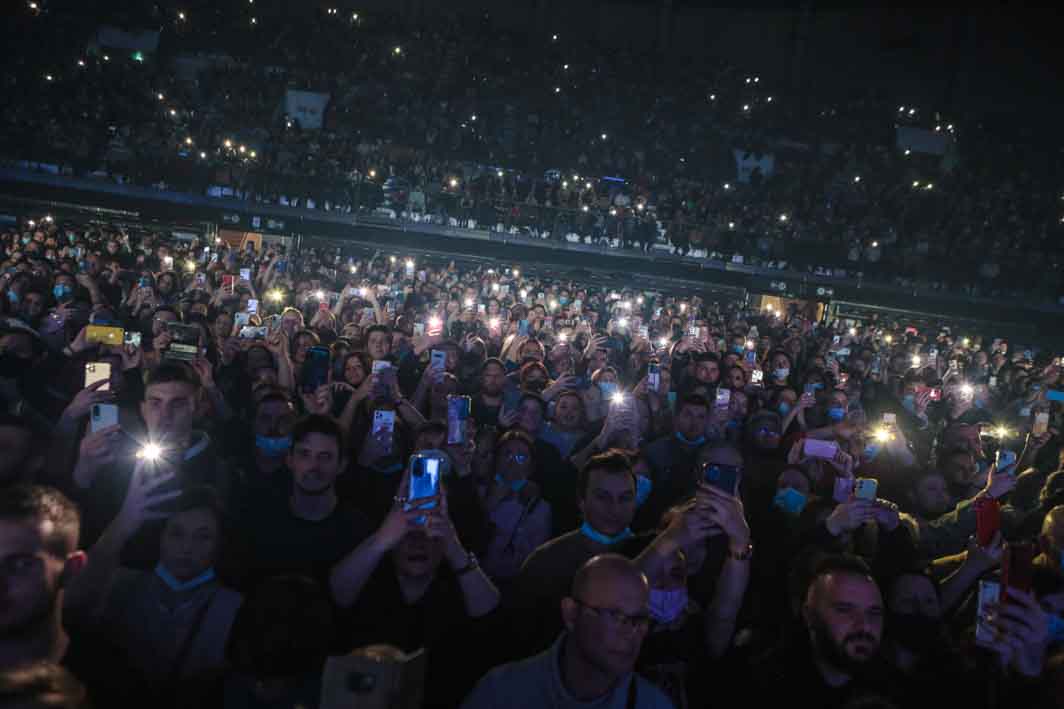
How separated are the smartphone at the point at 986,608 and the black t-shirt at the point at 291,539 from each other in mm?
2468

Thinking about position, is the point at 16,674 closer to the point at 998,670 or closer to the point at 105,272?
the point at 998,670

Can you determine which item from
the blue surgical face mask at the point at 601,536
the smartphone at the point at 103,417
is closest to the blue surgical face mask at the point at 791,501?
the blue surgical face mask at the point at 601,536

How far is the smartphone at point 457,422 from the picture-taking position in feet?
13.2

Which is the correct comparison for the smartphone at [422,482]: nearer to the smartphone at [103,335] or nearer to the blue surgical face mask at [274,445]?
the blue surgical face mask at [274,445]

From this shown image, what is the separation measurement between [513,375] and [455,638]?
166 inches

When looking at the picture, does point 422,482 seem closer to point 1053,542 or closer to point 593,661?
point 593,661

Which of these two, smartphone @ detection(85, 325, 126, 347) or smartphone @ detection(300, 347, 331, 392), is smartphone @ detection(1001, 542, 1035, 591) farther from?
smartphone @ detection(85, 325, 126, 347)

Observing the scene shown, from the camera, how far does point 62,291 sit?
7.62 metres

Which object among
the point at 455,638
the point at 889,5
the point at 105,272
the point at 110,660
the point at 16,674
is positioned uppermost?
the point at 889,5

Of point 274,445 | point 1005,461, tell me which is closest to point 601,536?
point 274,445

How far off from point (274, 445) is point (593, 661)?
2.58m

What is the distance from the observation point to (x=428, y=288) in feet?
42.7

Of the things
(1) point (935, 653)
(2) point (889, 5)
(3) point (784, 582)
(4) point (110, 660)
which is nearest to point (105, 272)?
(4) point (110, 660)

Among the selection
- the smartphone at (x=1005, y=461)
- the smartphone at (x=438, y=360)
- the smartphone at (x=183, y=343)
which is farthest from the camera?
the smartphone at (x=438, y=360)
